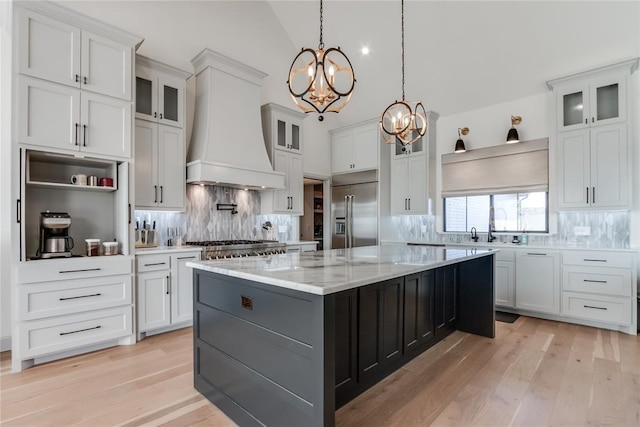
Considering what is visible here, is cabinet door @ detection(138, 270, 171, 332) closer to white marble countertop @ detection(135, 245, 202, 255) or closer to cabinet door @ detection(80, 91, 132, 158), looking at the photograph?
white marble countertop @ detection(135, 245, 202, 255)

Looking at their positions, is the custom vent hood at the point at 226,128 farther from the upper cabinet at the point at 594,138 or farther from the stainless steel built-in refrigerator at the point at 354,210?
the upper cabinet at the point at 594,138

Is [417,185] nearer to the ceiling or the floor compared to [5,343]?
nearer to the ceiling

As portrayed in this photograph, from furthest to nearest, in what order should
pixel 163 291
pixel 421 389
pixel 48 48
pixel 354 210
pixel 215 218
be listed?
1. pixel 354 210
2. pixel 215 218
3. pixel 163 291
4. pixel 48 48
5. pixel 421 389

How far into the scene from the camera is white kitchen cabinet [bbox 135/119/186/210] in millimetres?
3672

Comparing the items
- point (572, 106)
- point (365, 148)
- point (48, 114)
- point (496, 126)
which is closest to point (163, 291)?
point (48, 114)

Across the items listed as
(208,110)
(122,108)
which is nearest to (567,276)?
(208,110)

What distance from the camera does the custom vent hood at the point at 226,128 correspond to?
13.4 feet

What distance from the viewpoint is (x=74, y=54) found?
2988mm

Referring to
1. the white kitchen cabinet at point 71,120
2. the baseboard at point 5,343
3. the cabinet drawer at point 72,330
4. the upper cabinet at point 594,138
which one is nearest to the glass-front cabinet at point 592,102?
the upper cabinet at point 594,138

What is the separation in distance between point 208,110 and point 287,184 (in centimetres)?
166

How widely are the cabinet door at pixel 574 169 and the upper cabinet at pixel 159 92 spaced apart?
4.81 meters

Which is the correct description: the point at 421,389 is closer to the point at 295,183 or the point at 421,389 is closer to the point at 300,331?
the point at 300,331

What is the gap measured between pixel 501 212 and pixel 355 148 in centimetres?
263

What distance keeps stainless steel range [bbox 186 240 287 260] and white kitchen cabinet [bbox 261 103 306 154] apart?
5.19 ft
